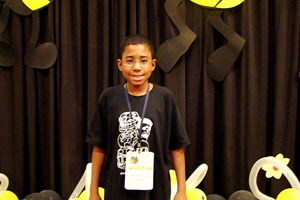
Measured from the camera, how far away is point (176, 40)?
6.54ft

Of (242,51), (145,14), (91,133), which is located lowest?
(91,133)

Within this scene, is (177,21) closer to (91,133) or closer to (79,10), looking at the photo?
(79,10)

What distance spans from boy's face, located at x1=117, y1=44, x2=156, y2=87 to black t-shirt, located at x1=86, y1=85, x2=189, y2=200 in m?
0.07

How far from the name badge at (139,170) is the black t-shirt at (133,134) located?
0.12ft

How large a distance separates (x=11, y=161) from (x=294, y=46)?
2495 millimetres

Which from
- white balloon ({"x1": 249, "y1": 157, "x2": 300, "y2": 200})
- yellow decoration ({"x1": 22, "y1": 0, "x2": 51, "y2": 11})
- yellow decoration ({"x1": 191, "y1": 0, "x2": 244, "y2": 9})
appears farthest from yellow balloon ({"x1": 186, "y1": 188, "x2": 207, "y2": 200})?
yellow decoration ({"x1": 22, "y1": 0, "x2": 51, "y2": 11})

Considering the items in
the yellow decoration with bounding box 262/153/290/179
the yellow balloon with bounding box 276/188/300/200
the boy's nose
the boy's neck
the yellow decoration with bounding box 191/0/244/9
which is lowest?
the yellow balloon with bounding box 276/188/300/200

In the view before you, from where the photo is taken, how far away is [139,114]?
1036mm

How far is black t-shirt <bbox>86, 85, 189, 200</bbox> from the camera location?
1021 millimetres

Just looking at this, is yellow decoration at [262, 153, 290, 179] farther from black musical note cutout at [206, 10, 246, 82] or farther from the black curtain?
black musical note cutout at [206, 10, 246, 82]

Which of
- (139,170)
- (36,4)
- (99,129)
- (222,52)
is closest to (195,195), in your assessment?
(139,170)

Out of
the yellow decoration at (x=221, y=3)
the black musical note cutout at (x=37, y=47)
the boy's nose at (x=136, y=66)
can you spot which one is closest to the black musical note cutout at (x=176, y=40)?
the yellow decoration at (x=221, y=3)

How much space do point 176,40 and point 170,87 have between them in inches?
14.7

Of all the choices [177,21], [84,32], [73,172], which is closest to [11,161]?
[73,172]
